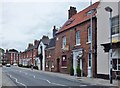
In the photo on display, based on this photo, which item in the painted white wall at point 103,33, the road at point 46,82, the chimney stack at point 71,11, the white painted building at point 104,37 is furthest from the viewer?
the chimney stack at point 71,11

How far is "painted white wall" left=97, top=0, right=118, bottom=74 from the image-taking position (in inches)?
1053

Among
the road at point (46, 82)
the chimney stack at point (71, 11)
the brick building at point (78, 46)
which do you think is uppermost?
the chimney stack at point (71, 11)

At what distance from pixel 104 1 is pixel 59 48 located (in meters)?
16.6

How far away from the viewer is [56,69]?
4603 cm

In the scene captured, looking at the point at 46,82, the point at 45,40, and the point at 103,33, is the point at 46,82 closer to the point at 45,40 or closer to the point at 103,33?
the point at 103,33

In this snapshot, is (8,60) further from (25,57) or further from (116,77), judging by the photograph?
(116,77)

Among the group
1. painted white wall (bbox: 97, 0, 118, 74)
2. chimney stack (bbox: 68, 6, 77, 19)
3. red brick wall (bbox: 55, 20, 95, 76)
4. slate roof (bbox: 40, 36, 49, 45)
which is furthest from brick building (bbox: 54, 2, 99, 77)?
slate roof (bbox: 40, 36, 49, 45)

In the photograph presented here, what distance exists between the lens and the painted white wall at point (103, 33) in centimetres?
2674

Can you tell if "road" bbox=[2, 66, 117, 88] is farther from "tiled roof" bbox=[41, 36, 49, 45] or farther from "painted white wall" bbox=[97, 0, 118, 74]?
"tiled roof" bbox=[41, 36, 49, 45]

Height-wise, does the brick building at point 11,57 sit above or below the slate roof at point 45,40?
below

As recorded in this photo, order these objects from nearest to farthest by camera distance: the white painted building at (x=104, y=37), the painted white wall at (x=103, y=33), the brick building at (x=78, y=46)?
the white painted building at (x=104, y=37)
the painted white wall at (x=103, y=33)
the brick building at (x=78, y=46)

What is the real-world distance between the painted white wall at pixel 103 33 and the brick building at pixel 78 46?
3.11 ft

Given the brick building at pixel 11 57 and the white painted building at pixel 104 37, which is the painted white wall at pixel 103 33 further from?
the brick building at pixel 11 57

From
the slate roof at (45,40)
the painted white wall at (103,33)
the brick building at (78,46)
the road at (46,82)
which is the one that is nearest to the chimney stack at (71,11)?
the brick building at (78,46)
